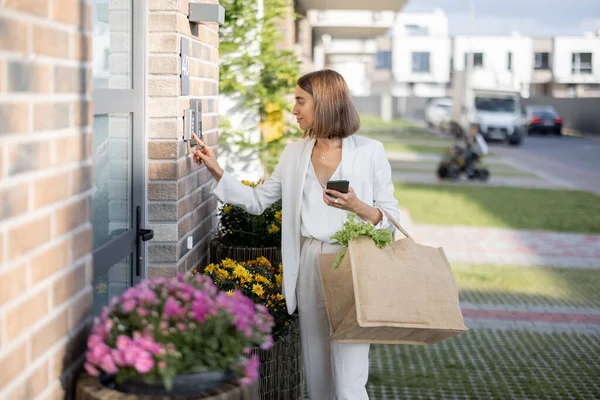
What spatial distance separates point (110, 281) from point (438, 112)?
50.4 meters

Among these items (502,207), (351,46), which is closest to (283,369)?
(502,207)

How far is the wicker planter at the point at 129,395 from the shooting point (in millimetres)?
2150

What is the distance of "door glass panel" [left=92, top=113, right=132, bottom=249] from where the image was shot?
131 inches

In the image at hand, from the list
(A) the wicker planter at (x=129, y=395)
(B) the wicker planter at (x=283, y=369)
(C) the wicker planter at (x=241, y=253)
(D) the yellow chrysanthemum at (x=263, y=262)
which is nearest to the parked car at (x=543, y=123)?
(C) the wicker planter at (x=241, y=253)

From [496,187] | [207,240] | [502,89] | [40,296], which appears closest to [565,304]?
[207,240]

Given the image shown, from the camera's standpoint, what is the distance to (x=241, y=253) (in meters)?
5.07

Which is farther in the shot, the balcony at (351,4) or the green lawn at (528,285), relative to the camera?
the balcony at (351,4)

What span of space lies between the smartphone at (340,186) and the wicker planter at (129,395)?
4.69 feet

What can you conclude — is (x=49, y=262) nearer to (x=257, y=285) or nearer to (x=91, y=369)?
(x=91, y=369)

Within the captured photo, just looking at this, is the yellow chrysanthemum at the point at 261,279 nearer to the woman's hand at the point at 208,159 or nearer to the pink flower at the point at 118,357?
the woman's hand at the point at 208,159

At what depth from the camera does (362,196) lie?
3.90 m

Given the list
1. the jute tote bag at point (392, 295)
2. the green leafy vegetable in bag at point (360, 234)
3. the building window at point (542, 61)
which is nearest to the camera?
the jute tote bag at point (392, 295)

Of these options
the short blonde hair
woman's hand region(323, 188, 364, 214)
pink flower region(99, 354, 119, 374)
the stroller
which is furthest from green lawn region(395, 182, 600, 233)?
pink flower region(99, 354, 119, 374)

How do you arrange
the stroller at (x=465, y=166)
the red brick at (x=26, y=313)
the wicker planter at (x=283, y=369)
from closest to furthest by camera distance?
the red brick at (x=26, y=313) < the wicker planter at (x=283, y=369) < the stroller at (x=465, y=166)
